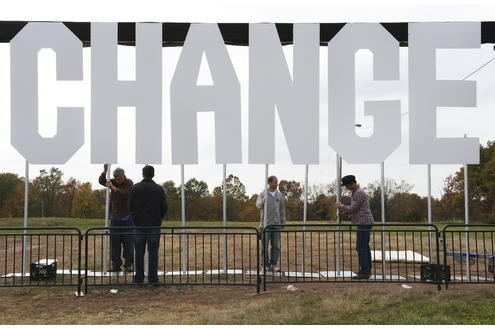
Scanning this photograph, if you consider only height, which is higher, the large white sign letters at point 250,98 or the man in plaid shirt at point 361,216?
the large white sign letters at point 250,98

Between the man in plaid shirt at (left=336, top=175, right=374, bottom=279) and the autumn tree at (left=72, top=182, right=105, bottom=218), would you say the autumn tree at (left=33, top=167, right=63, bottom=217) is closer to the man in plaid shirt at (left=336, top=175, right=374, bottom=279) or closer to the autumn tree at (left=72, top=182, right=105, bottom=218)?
the autumn tree at (left=72, top=182, right=105, bottom=218)

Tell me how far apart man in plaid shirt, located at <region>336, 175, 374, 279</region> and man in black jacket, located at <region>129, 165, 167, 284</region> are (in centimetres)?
288

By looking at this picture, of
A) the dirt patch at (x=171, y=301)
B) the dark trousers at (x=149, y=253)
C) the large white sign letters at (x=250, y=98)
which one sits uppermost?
the large white sign letters at (x=250, y=98)

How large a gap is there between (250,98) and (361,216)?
2736 mm

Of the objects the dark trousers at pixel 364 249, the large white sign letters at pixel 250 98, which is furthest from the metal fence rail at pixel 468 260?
the large white sign letters at pixel 250 98

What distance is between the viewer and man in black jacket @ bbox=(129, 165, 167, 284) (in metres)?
7.93

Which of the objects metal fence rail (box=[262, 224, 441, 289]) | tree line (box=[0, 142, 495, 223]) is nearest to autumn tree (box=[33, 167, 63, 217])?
tree line (box=[0, 142, 495, 223])

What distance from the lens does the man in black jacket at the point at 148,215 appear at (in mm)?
7934

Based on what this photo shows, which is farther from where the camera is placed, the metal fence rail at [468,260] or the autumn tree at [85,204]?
the autumn tree at [85,204]

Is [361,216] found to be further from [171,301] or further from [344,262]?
[171,301]

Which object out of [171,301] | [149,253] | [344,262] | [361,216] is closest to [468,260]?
[361,216]

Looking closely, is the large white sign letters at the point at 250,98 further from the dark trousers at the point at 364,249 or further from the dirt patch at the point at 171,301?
the dirt patch at the point at 171,301

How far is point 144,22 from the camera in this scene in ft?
30.1

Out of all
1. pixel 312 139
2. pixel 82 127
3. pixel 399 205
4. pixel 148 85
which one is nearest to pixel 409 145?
pixel 312 139
